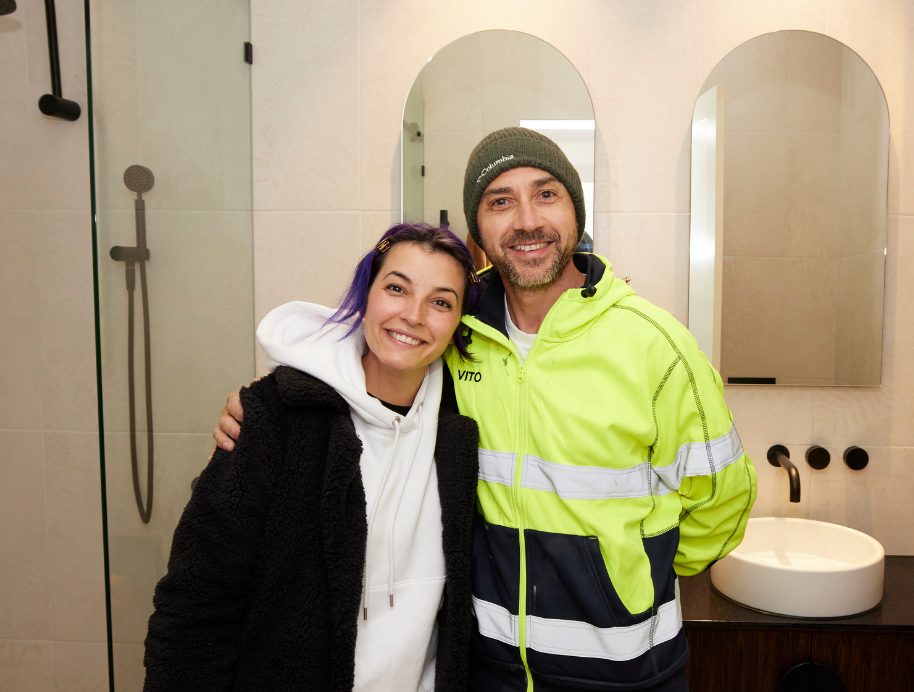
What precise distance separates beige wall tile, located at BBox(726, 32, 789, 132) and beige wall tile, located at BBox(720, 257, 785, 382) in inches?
16.2

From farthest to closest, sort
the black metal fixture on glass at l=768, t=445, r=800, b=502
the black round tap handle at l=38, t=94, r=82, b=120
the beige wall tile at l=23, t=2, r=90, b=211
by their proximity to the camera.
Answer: the beige wall tile at l=23, t=2, r=90, b=211
the black round tap handle at l=38, t=94, r=82, b=120
the black metal fixture on glass at l=768, t=445, r=800, b=502

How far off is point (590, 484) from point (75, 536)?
5.69 feet

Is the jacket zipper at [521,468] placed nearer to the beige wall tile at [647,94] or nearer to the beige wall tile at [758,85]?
the beige wall tile at [647,94]

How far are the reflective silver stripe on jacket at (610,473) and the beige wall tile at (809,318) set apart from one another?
2.39 ft

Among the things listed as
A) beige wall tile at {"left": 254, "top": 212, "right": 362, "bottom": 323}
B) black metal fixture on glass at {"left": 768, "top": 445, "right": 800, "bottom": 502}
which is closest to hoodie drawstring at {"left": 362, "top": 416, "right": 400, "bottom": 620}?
beige wall tile at {"left": 254, "top": 212, "right": 362, "bottom": 323}

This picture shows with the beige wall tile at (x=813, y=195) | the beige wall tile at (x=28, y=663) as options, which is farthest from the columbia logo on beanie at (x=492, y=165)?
the beige wall tile at (x=28, y=663)

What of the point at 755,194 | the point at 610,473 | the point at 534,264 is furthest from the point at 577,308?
the point at 755,194

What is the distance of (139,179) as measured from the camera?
3.66 ft

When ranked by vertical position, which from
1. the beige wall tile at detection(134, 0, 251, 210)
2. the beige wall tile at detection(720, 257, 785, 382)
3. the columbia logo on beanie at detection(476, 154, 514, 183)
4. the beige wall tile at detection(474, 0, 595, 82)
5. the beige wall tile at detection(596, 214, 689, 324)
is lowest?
the beige wall tile at detection(720, 257, 785, 382)

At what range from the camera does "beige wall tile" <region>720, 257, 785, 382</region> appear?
170 cm

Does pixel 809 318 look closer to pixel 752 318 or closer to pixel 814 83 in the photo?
pixel 752 318

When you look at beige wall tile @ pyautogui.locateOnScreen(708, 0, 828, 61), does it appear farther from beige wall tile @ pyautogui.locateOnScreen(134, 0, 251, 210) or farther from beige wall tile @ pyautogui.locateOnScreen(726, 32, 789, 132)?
beige wall tile @ pyautogui.locateOnScreen(134, 0, 251, 210)

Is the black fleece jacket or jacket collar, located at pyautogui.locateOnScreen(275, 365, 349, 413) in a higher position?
jacket collar, located at pyautogui.locateOnScreen(275, 365, 349, 413)

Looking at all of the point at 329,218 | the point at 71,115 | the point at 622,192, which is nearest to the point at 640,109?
the point at 622,192
